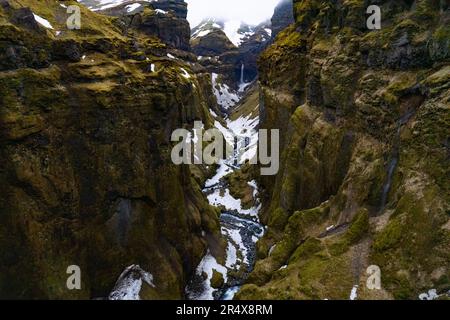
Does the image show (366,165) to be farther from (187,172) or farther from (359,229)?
(187,172)

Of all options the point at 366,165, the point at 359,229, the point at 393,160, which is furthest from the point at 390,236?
the point at 366,165

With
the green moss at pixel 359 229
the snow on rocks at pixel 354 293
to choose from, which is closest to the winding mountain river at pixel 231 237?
the green moss at pixel 359 229

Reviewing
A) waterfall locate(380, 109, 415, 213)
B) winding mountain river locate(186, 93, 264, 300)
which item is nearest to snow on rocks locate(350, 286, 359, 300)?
waterfall locate(380, 109, 415, 213)

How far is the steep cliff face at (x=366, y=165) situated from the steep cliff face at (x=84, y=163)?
14.7 meters

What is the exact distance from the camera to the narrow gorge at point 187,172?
34750mm

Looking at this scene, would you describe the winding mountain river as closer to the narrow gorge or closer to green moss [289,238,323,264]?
the narrow gorge

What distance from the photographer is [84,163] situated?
139 feet

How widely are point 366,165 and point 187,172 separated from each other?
27.4m

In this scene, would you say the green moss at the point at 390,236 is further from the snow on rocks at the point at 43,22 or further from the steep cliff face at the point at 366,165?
the snow on rocks at the point at 43,22

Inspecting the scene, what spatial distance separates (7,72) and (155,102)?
16984mm

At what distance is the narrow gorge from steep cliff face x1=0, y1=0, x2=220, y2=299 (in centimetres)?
15

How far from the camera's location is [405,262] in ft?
106
